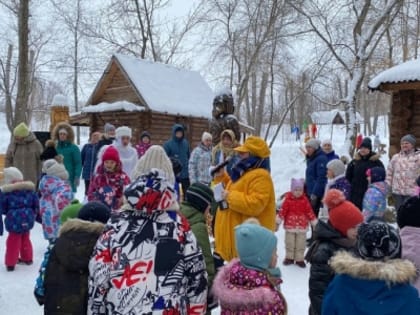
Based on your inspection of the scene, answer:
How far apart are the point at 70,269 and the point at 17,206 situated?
3.63m

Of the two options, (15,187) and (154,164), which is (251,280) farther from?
(15,187)

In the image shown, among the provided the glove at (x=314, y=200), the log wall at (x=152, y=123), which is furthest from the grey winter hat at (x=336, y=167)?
the log wall at (x=152, y=123)

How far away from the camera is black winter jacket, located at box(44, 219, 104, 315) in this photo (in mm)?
3053

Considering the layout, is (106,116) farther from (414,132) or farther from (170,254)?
(170,254)

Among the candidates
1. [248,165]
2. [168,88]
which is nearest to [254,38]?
[168,88]

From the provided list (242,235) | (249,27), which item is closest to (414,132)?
(242,235)

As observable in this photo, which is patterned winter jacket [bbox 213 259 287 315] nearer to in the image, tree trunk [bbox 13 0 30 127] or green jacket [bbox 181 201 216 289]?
green jacket [bbox 181 201 216 289]

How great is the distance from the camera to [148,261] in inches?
103

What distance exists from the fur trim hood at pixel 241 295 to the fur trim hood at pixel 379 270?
0.48 metres

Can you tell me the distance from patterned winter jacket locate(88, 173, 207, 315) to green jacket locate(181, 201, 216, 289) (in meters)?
0.56

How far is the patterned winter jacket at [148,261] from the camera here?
8.47ft

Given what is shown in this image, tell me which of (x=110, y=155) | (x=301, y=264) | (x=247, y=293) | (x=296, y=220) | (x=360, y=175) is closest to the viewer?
(x=247, y=293)

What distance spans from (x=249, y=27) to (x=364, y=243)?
22.2m

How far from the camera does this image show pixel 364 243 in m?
2.64
